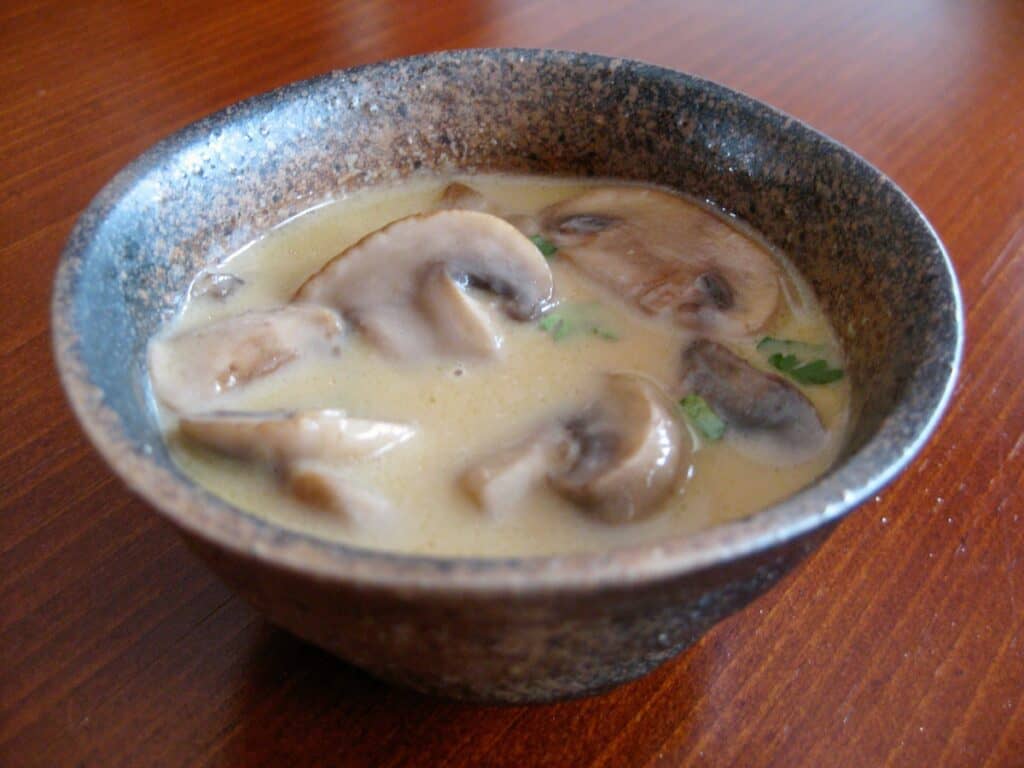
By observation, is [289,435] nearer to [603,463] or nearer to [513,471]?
[513,471]

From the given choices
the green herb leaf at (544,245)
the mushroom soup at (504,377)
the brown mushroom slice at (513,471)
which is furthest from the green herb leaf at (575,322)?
the brown mushroom slice at (513,471)

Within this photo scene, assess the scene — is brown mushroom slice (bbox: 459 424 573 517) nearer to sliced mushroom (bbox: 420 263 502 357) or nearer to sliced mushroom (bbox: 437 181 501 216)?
sliced mushroom (bbox: 420 263 502 357)

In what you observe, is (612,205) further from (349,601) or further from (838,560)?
(349,601)

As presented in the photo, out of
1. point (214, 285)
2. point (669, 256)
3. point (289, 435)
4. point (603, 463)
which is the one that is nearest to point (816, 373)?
point (669, 256)

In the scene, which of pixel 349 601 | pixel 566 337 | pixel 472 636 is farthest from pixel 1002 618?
pixel 349 601

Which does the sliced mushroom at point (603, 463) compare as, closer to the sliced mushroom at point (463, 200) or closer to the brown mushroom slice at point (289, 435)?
the brown mushroom slice at point (289, 435)
